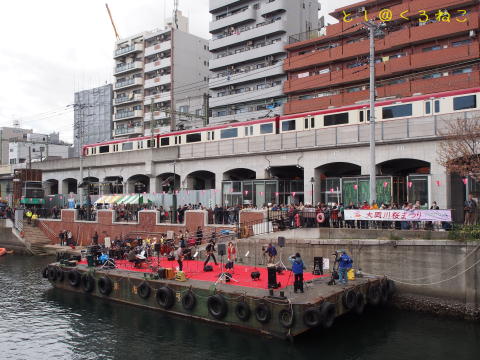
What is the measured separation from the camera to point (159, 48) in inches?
3410

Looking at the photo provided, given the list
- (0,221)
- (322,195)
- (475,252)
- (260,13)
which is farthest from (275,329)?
(260,13)

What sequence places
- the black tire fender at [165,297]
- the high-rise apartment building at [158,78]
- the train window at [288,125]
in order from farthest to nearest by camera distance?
the high-rise apartment building at [158,78] < the train window at [288,125] < the black tire fender at [165,297]

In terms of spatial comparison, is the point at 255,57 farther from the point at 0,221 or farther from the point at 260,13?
the point at 0,221

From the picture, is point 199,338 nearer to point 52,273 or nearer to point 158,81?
point 52,273

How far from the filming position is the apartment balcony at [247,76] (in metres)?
66.4

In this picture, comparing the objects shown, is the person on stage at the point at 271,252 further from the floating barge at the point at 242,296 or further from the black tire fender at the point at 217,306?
the black tire fender at the point at 217,306

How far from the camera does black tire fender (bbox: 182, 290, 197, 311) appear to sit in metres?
21.3

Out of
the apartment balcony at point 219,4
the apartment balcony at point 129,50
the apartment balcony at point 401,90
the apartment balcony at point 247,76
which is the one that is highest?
the apartment balcony at point 219,4

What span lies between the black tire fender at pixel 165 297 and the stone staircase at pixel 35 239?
29068 millimetres

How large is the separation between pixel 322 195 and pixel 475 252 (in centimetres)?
2052

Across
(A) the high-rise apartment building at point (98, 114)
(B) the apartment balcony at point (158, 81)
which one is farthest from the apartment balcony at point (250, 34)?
(A) the high-rise apartment building at point (98, 114)

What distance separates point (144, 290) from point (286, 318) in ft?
28.4

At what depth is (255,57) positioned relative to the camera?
7075cm

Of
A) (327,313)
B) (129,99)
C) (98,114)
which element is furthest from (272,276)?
(98,114)
